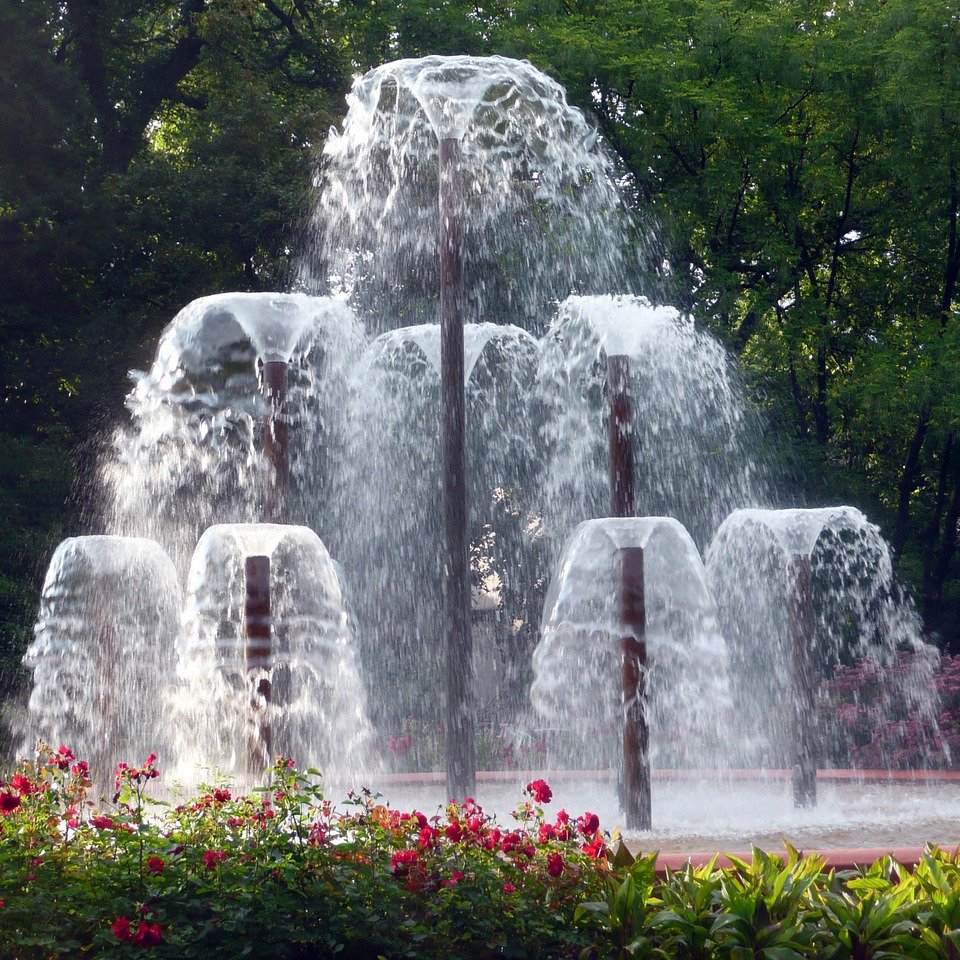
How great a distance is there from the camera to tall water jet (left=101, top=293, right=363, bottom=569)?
790 cm

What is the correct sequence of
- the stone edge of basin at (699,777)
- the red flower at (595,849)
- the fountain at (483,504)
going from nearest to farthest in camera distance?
the red flower at (595,849) < the fountain at (483,504) < the stone edge of basin at (699,777)

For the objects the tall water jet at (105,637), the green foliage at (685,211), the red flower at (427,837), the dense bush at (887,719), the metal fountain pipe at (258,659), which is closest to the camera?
the red flower at (427,837)

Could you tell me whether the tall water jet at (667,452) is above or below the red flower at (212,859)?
above

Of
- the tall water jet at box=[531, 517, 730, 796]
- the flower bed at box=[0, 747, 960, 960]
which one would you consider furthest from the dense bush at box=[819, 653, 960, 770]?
the flower bed at box=[0, 747, 960, 960]

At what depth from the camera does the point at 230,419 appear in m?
16.4

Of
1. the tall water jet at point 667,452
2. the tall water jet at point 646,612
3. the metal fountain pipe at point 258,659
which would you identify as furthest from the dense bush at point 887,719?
the metal fountain pipe at point 258,659

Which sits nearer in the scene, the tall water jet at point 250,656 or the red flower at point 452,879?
the red flower at point 452,879

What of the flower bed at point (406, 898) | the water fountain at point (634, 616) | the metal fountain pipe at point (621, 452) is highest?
the metal fountain pipe at point (621, 452)

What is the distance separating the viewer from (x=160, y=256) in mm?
18516

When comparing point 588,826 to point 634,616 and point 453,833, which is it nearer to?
point 453,833

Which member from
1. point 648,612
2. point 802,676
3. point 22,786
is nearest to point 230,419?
point 648,612

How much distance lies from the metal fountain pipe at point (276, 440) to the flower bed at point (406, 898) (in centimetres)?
328

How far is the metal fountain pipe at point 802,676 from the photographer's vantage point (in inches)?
322

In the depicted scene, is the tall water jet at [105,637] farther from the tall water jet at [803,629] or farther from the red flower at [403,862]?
the red flower at [403,862]
